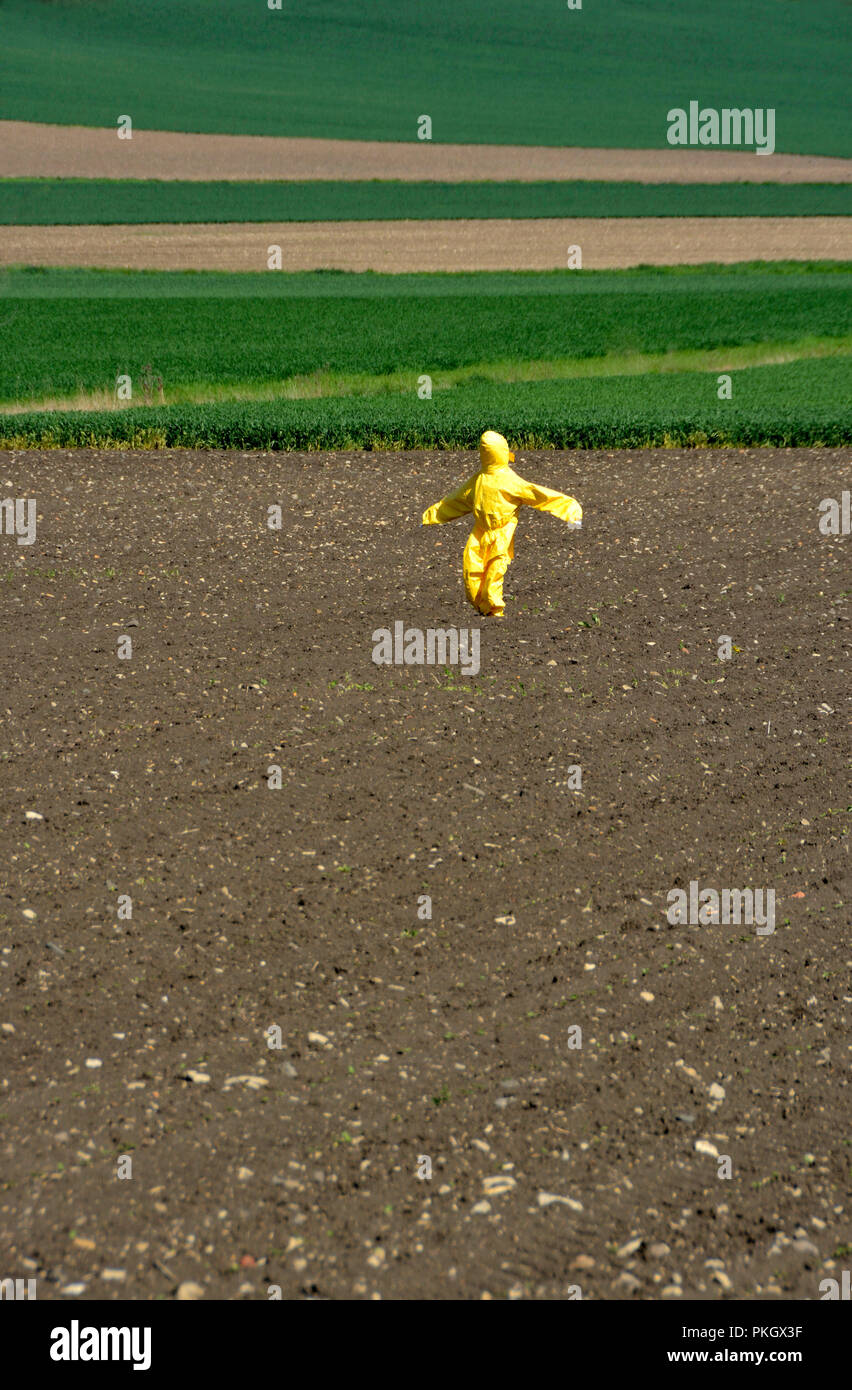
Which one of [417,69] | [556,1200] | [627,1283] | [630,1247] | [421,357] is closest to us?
[627,1283]

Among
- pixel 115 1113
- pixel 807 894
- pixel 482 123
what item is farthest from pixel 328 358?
A: pixel 482 123

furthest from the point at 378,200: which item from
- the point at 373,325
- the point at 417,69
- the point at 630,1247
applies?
the point at 630,1247

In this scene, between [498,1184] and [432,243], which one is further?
[432,243]

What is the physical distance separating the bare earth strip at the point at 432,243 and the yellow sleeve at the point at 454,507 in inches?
1035

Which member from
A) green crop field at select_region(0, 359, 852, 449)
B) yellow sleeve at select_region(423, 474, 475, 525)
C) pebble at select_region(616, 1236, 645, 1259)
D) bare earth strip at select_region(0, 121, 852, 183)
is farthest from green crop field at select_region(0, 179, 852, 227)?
pebble at select_region(616, 1236, 645, 1259)

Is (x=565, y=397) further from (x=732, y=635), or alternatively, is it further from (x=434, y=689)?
(x=434, y=689)

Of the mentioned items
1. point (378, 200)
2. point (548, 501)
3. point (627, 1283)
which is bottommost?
point (627, 1283)

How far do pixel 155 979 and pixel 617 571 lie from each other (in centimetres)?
764

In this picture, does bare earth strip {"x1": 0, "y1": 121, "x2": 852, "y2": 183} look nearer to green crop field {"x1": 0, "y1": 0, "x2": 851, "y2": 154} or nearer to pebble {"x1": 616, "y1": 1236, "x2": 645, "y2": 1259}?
green crop field {"x1": 0, "y1": 0, "x2": 851, "y2": 154}

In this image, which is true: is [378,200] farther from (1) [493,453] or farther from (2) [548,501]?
(2) [548,501]

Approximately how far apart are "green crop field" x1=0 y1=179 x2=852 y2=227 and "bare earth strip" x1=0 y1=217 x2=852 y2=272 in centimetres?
129

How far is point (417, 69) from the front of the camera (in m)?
70.8

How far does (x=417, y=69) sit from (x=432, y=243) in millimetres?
39701

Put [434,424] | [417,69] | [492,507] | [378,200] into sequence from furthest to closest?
[417,69]
[378,200]
[434,424]
[492,507]
